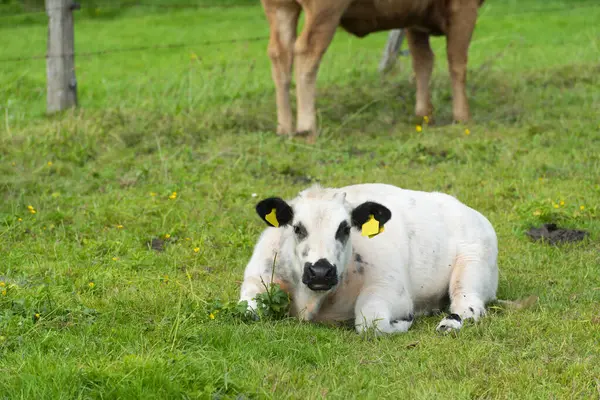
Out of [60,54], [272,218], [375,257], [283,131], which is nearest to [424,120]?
[283,131]

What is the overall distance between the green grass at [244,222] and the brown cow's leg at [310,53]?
335 millimetres

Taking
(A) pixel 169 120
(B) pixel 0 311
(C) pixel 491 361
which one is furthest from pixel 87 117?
(C) pixel 491 361

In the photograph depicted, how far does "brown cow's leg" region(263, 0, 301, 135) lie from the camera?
11.2 meters

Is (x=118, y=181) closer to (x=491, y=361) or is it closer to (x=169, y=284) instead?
(x=169, y=284)

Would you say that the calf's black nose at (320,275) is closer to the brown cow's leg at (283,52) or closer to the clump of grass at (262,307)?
the clump of grass at (262,307)

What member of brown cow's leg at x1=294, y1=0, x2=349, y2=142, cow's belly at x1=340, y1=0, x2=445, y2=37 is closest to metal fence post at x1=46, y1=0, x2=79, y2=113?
brown cow's leg at x1=294, y1=0, x2=349, y2=142

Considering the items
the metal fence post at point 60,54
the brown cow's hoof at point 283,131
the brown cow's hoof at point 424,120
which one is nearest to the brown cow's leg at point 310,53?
the brown cow's hoof at point 283,131

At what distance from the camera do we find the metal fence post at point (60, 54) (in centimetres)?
1123

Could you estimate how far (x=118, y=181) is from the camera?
9211 mm

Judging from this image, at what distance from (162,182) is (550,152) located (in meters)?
4.12

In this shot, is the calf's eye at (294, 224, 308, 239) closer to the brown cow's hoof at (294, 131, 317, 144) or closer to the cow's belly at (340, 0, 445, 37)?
the brown cow's hoof at (294, 131, 317, 144)

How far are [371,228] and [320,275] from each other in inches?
22.2

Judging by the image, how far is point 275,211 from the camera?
5664 millimetres

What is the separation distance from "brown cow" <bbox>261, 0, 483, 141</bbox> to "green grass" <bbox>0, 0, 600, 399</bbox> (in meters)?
0.33
